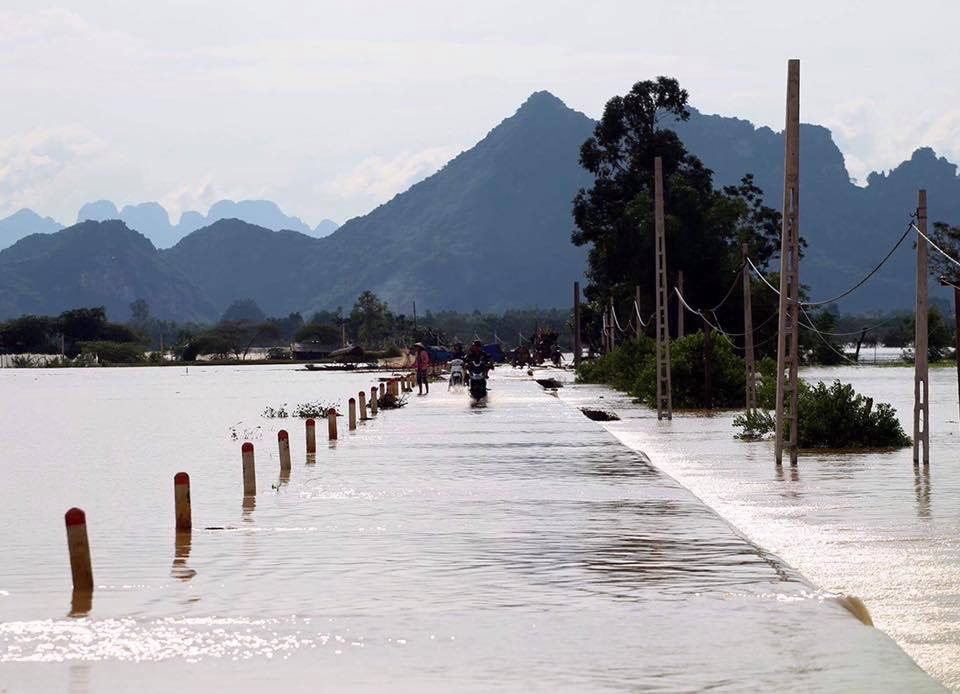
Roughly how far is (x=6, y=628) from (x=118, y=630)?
3.04ft

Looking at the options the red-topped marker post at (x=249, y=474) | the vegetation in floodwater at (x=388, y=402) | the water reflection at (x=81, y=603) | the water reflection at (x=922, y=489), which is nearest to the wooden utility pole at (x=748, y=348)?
the water reflection at (x=922, y=489)

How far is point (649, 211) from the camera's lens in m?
84.4

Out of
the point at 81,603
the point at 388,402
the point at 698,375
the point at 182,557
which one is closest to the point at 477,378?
the point at 388,402

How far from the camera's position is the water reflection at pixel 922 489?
730 inches

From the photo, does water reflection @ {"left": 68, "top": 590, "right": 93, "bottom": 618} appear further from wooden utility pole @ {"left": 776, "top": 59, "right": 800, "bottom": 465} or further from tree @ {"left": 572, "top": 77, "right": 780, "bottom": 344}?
tree @ {"left": 572, "top": 77, "right": 780, "bottom": 344}

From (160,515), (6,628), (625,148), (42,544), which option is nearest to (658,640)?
(6,628)

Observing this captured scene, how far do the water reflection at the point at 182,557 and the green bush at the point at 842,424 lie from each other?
14.8 metres

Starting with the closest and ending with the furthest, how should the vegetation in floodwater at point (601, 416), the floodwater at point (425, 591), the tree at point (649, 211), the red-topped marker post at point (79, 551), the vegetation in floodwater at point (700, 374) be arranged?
the floodwater at point (425, 591)
the red-topped marker post at point (79, 551)
the vegetation in floodwater at point (601, 416)
the vegetation in floodwater at point (700, 374)
the tree at point (649, 211)

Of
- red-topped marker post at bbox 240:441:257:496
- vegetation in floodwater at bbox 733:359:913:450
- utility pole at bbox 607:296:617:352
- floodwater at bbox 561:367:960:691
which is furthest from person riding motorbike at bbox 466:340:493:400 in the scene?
red-topped marker post at bbox 240:441:257:496

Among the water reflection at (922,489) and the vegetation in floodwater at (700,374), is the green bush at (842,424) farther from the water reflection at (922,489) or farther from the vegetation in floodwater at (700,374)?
the vegetation in floodwater at (700,374)

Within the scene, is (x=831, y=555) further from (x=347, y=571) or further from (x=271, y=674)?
(x=271, y=674)

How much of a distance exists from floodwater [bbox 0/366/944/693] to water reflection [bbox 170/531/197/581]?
48mm

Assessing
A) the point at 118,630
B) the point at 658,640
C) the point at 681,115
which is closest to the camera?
the point at 658,640

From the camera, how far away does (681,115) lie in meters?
93.1
